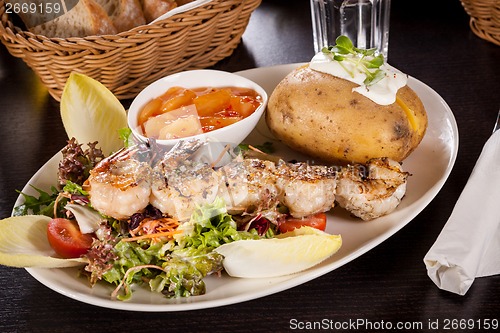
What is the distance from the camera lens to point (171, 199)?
190 centimetres

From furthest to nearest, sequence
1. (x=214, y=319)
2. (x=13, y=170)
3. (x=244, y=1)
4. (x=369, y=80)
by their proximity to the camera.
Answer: (x=244, y=1) → (x=13, y=170) → (x=369, y=80) → (x=214, y=319)

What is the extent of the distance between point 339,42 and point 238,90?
0.42 metres

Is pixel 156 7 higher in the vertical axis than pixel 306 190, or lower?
higher

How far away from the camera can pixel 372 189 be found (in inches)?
77.7

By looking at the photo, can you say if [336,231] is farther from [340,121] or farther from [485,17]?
[485,17]

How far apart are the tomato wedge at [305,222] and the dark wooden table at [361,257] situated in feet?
0.47

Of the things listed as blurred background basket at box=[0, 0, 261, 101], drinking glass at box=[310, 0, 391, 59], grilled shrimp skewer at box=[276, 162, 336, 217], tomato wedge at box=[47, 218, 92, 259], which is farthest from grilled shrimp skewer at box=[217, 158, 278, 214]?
drinking glass at box=[310, 0, 391, 59]

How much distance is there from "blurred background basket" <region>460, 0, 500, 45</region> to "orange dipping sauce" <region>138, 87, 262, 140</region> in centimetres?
118

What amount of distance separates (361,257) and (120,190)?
2.34 feet

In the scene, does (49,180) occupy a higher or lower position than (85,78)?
lower

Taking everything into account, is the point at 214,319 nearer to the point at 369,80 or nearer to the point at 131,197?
the point at 131,197

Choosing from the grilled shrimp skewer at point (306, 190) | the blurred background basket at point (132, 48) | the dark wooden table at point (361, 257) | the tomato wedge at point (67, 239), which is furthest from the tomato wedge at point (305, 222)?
the blurred background basket at point (132, 48)

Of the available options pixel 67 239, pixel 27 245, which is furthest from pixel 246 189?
pixel 27 245

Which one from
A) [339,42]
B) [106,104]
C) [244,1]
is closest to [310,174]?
[339,42]
